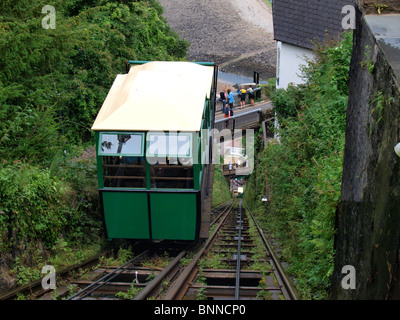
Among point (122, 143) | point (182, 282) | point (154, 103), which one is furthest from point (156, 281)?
point (154, 103)

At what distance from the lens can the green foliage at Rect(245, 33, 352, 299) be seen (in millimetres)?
6516

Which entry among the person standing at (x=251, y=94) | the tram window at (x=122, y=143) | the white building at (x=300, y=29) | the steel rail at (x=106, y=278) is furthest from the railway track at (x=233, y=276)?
the person standing at (x=251, y=94)

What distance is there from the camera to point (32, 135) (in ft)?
30.5

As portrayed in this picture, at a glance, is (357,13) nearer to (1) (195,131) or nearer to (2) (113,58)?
(1) (195,131)

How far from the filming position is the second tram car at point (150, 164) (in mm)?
8258

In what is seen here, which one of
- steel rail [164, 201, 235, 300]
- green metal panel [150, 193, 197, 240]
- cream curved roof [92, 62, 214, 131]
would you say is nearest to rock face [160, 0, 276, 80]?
cream curved roof [92, 62, 214, 131]

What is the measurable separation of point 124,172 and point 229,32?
4990cm

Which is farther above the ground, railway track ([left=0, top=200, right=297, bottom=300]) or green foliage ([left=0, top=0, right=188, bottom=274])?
green foliage ([left=0, top=0, right=188, bottom=274])

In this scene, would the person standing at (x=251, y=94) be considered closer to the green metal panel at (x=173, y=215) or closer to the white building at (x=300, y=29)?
the white building at (x=300, y=29)

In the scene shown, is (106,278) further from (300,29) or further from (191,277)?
(300,29)

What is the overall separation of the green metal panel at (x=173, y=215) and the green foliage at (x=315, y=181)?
2.19 meters

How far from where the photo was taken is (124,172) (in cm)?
886

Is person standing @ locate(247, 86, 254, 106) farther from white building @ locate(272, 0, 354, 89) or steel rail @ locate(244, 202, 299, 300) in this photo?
steel rail @ locate(244, 202, 299, 300)

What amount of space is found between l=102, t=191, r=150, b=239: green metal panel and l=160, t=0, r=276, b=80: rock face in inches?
1494
